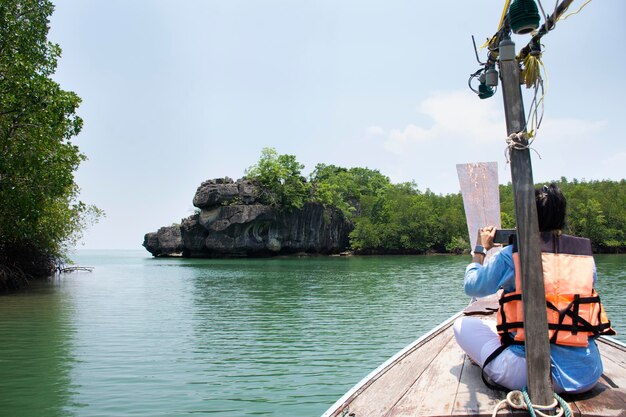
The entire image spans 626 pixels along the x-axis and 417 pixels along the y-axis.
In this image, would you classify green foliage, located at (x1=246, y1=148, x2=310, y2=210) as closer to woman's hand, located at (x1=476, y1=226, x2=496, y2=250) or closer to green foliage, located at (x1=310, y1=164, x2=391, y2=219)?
green foliage, located at (x1=310, y1=164, x2=391, y2=219)

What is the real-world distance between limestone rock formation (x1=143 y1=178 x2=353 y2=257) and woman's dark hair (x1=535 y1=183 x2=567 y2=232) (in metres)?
54.2

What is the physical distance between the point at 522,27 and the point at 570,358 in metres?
2.12

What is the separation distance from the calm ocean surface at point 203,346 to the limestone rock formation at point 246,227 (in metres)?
36.5

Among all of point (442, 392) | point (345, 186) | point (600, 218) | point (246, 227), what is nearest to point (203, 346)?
point (442, 392)

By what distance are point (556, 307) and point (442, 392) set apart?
101 cm

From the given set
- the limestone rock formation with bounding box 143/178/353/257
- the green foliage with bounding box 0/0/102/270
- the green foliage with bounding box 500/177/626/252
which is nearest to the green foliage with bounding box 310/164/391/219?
the limestone rock formation with bounding box 143/178/353/257

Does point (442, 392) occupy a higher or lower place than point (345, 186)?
lower

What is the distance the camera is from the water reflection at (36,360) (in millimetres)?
6501

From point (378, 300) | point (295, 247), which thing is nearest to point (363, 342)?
point (378, 300)

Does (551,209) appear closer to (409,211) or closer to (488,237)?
(488,237)

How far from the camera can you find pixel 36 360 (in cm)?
902

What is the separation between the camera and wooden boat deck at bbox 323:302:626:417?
3094 mm

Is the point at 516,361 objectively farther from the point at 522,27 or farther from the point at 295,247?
the point at 295,247

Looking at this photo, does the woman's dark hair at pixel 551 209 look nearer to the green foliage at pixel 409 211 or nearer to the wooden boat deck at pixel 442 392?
the wooden boat deck at pixel 442 392
